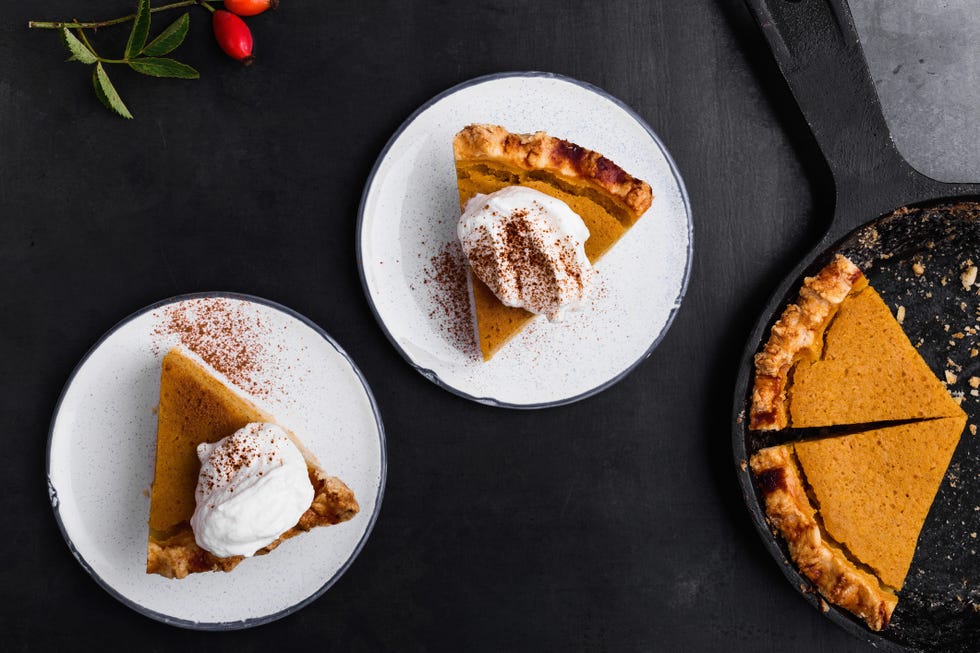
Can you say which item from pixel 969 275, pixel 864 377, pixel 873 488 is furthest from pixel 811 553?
pixel 969 275

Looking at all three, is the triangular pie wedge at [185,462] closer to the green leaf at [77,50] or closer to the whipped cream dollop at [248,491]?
the whipped cream dollop at [248,491]

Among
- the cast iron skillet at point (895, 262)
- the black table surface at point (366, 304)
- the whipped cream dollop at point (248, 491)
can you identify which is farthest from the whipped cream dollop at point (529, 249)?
the whipped cream dollop at point (248, 491)

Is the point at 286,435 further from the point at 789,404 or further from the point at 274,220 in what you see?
the point at 789,404

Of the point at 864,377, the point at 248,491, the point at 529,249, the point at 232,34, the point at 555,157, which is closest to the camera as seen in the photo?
the point at 248,491

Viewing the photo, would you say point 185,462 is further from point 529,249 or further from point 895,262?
point 895,262

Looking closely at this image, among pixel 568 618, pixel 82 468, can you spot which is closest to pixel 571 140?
pixel 568 618
